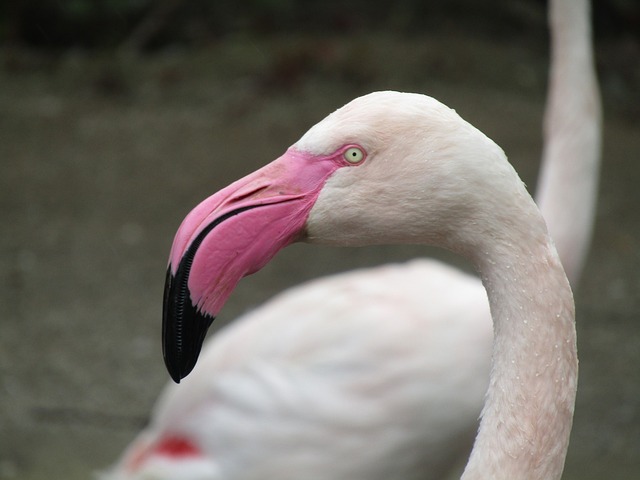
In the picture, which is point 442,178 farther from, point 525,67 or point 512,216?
point 525,67

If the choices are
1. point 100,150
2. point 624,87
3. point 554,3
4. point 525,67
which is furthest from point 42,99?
point 554,3

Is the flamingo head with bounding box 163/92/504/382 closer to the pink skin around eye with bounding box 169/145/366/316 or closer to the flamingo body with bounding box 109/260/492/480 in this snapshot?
the pink skin around eye with bounding box 169/145/366/316

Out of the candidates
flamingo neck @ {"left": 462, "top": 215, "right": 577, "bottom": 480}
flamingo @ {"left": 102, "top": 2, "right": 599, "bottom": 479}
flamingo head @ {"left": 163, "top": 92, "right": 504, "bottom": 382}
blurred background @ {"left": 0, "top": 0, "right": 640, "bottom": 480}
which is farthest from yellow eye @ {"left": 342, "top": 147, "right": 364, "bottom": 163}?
blurred background @ {"left": 0, "top": 0, "right": 640, "bottom": 480}

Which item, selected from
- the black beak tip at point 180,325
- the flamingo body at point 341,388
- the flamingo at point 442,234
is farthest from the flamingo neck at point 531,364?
the flamingo body at point 341,388

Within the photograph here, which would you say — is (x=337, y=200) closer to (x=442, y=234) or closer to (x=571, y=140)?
(x=442, y=234)

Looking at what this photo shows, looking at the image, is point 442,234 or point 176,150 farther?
point 176,150

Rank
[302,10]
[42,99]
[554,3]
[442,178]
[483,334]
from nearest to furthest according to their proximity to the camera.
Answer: [442,178], [483,334], [554,3], [42,99], [302,10]

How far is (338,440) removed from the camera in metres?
2.93

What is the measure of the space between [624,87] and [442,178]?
19.7 ft

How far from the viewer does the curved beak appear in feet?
4.61

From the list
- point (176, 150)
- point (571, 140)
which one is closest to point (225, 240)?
point (571, 140)

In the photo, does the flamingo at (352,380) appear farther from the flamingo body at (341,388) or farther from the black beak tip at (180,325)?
the black beak tip at (180,325)

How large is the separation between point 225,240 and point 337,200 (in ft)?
0.58

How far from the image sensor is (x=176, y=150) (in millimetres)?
6355
